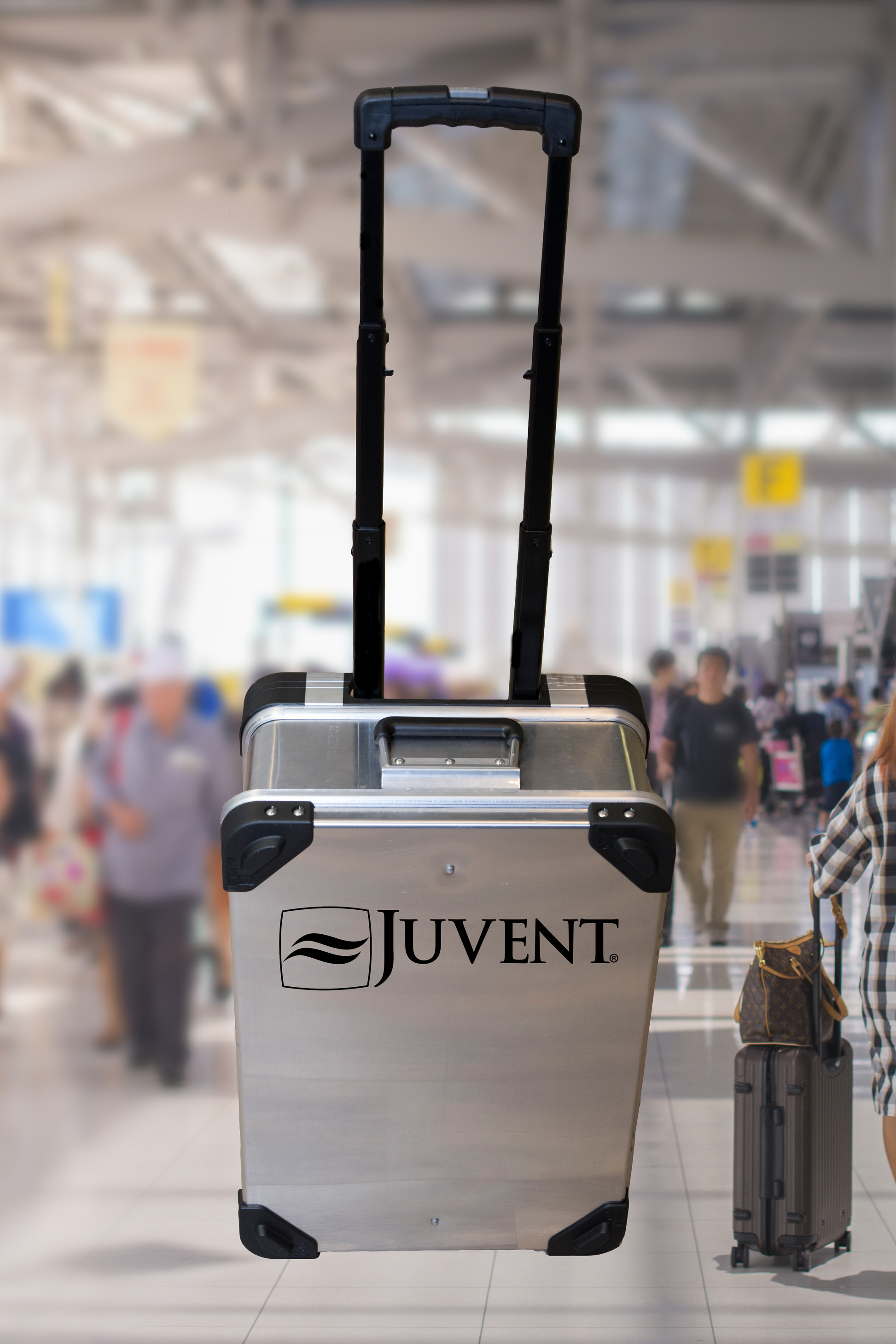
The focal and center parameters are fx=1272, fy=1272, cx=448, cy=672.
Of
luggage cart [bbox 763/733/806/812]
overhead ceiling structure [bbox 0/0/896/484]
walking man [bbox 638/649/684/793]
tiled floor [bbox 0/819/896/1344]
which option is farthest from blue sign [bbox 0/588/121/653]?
luggage cart [bbox 763/733/806/812]

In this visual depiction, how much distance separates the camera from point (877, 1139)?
327 centimetres

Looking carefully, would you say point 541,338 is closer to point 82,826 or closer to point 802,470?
point 802,470

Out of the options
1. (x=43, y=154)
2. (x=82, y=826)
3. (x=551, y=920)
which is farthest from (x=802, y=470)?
(x=43, y=154)

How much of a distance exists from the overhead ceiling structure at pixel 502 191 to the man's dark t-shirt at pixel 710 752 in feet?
2.96

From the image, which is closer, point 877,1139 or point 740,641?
point 877,1139

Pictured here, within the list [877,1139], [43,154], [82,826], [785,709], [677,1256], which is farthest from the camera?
[43,154]

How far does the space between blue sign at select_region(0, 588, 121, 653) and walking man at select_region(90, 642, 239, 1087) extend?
117 centimetres

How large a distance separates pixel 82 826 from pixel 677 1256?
288cm

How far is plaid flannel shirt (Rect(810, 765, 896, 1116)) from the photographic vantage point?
2486 millimetres

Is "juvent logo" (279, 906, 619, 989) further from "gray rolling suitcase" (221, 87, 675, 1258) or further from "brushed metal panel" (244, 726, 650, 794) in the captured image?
"brushed metal panel" (244, 726, 650, 794)

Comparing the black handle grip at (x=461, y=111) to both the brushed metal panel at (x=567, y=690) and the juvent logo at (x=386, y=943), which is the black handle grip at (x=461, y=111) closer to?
the brushed metal panel at (x=567, y=690)

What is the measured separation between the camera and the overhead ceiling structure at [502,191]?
418cm

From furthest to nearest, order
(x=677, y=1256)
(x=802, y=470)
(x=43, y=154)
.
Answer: (x=43, y=154), (x=802, y=470), (x=677, y=1256)

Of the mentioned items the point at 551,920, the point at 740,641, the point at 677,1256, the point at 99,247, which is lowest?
the point at 677,1256
